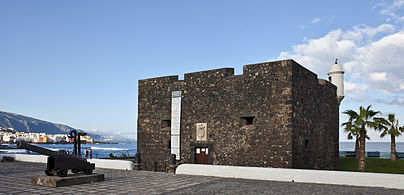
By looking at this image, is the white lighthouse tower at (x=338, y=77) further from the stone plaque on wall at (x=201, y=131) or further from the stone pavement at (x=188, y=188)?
the stone pavement at (x=188, y=188)

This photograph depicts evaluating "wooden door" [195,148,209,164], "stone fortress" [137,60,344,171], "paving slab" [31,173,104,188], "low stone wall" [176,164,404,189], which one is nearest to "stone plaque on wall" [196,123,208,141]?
"stone fortress" [137,60,344,171]

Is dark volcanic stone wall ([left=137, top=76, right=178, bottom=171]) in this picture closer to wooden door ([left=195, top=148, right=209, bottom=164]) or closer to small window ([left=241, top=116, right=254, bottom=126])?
wooden door ([left=195, top=148, right=209, bottom=164])

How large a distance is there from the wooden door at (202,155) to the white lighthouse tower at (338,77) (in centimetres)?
919

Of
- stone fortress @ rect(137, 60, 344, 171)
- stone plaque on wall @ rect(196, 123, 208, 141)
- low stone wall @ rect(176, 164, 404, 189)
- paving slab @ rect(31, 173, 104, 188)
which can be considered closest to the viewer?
paving slab @ rect(31, 173, 104, 188)

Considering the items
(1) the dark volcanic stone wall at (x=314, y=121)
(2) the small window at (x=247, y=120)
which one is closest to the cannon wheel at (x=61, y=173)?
(2) the small window at (x=247, y=120)

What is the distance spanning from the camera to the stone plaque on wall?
48.2 ft

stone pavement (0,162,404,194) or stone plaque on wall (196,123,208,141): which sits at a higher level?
stone plaque on wall (196,123,208,141)

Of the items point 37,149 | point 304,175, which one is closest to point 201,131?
point 304,175

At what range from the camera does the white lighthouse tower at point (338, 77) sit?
729 inches

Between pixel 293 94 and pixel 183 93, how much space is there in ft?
18.1

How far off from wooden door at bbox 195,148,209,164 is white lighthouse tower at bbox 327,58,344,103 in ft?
30.2

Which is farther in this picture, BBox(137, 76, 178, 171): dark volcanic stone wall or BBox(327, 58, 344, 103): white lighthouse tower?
BBox(327, 58, 344, 103): white lighthouse tower

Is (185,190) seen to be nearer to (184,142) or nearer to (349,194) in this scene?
(349,194)

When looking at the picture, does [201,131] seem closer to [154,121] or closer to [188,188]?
[154,121]
